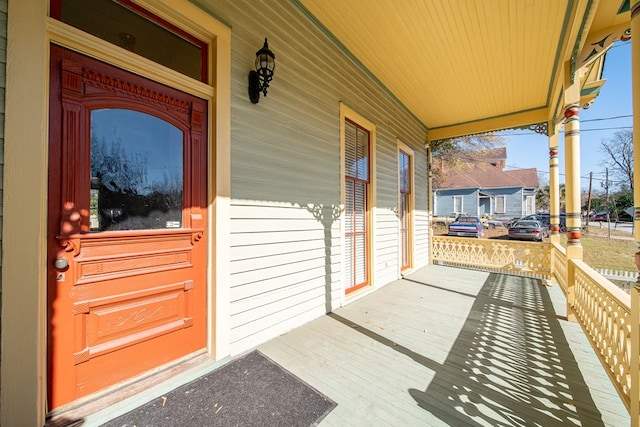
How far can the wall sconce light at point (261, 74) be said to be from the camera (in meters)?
2.22

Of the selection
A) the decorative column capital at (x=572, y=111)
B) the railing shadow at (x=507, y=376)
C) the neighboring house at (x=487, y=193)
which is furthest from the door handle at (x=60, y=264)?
the neighboring house at (x=487, y=193)

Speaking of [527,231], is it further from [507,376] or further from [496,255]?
[507,376]

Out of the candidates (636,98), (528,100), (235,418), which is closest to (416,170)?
(528,100)

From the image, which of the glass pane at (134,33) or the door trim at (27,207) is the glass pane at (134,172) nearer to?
the door trim at (27,207)

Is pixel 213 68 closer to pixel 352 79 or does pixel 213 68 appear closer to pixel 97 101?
pixel 97 101

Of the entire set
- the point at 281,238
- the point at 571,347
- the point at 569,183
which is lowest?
the point at 571,347

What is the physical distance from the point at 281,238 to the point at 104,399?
1682mm

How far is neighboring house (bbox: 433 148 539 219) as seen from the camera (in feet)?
70.8

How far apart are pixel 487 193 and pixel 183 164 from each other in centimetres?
2680

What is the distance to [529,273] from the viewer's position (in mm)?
5566

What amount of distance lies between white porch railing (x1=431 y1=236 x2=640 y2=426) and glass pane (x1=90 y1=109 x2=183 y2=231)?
3.00m

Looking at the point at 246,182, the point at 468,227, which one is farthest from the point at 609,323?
the point at 468,227

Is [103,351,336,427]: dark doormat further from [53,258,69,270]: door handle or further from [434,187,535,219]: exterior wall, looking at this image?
[434,187,535,219]: exterior wall

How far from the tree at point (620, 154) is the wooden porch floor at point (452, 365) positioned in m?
21.7
